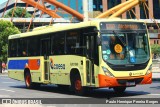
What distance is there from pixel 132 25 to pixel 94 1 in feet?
338

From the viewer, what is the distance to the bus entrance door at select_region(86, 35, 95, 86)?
15.6 m

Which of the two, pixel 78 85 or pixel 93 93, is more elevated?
pixel 78 85

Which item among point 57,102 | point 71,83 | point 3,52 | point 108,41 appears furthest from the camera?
point 3,52

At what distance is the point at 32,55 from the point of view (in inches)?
826

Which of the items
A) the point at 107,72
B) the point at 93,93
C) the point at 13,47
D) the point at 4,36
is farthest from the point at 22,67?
the point at 4,36

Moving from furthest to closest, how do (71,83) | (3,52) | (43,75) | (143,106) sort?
(3,52), (43,75), (71,83), (143,106)

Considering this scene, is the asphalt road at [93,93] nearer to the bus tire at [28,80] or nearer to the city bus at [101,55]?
the city bus at [101,55]

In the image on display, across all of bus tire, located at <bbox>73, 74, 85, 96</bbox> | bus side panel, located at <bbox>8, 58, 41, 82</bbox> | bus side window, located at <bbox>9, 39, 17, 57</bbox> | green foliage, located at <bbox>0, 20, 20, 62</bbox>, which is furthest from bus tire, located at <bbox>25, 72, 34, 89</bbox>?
green foliage, located at <bbox>0, 20, 20, 62</bbox>

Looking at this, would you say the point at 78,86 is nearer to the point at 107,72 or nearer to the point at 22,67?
the point at 107,72

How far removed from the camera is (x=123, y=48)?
1541 centimetres

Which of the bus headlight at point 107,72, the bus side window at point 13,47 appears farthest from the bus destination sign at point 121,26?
the bus side window at point 13,47

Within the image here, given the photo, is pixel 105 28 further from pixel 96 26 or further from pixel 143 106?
pixel 143 106

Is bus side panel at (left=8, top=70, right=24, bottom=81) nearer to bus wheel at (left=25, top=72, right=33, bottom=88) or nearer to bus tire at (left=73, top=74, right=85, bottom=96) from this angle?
bus wheel at (left=25, top=72, right=33, bottom=88)

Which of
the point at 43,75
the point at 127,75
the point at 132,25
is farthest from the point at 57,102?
the point at 43,75
